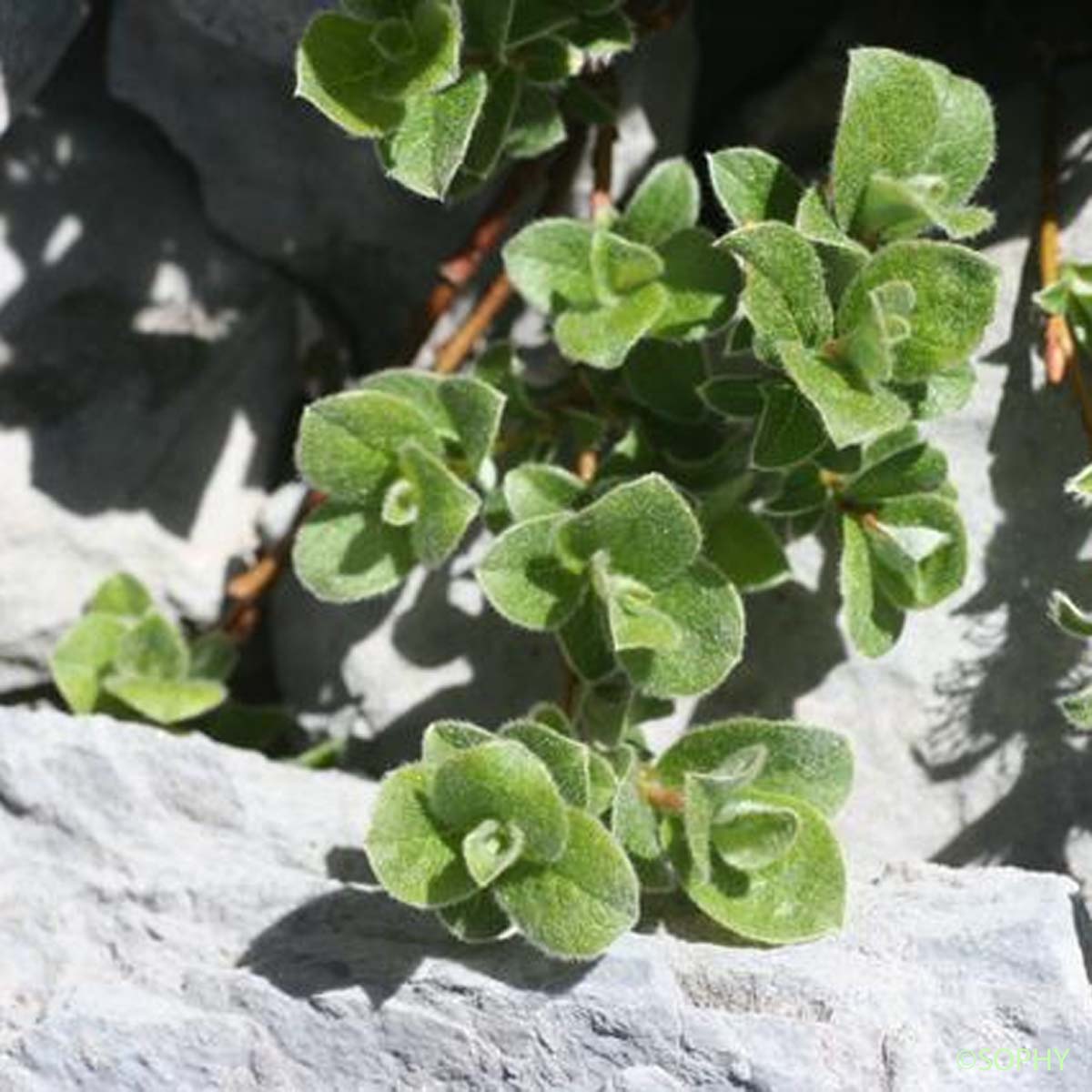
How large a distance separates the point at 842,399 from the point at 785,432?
0.18 meters

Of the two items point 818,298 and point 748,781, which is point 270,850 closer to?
point 748,781

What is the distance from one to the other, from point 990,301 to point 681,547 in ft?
1.44

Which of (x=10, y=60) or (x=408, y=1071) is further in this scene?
(x=10, y=60)

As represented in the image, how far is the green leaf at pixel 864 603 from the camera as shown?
2.51 m

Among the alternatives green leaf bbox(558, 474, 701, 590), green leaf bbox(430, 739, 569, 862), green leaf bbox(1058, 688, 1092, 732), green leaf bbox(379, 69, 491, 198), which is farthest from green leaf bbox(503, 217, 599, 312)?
green leaf bbox(1058, 688, 1092, 732)

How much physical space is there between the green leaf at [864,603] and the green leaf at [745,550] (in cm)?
10

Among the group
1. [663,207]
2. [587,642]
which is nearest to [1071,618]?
[587,642]

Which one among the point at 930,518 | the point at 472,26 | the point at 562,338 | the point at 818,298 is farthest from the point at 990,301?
the point at 472,26

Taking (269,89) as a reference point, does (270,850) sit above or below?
below

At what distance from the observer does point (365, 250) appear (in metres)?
3.24

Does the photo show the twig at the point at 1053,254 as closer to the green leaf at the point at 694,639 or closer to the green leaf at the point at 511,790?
the green leaf at the point at 694,639

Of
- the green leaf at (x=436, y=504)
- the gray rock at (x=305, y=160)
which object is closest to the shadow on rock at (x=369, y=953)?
the green leaf at (x=436, y=504)

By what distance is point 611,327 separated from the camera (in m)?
2.56

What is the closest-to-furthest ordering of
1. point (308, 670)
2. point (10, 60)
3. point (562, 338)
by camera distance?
point (562, 338), point (10, 60), point (308, 670)
